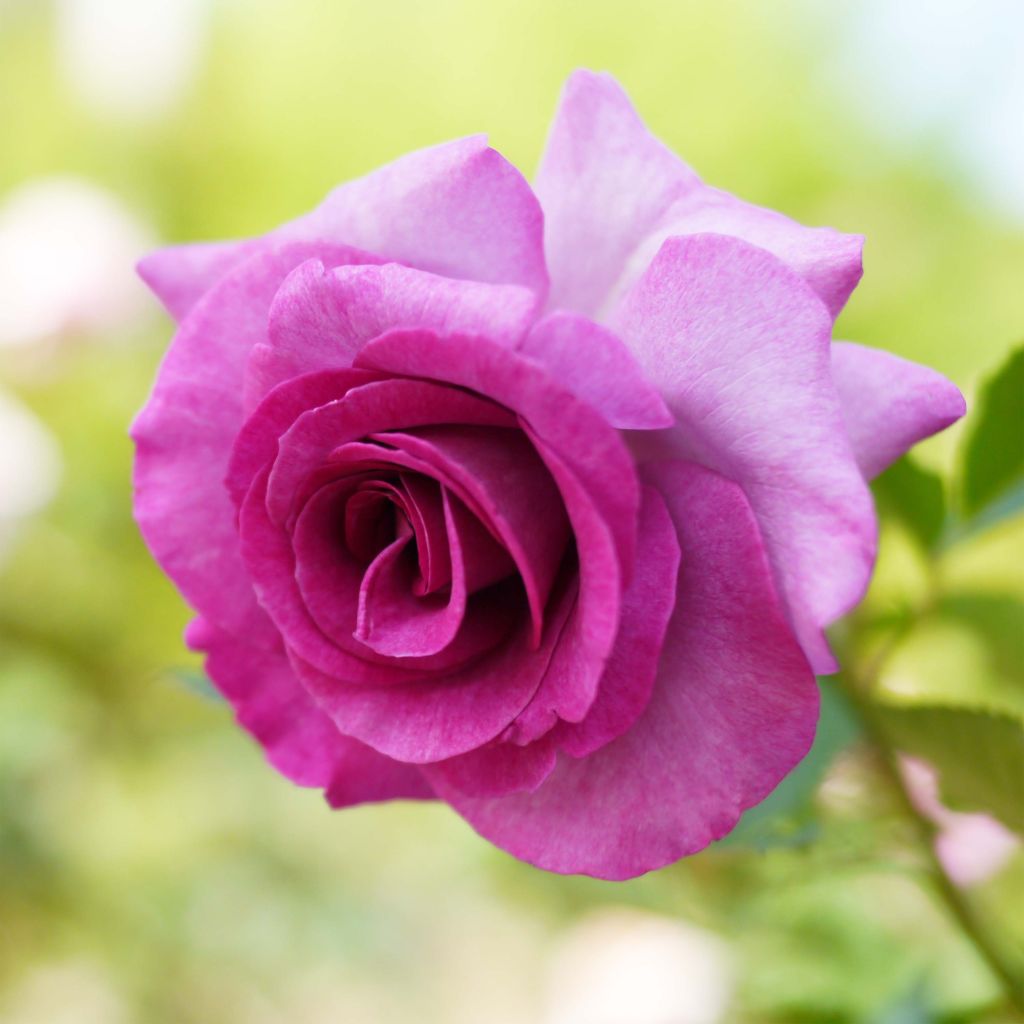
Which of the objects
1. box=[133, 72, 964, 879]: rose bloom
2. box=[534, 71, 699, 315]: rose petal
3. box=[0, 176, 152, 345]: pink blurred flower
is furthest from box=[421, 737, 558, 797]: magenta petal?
box=[0, 176, 152, 345]: pink blurred flower

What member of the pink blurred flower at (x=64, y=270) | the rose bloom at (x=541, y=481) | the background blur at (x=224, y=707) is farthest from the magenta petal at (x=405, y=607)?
the pink blurred flower at (x=64, y=270)

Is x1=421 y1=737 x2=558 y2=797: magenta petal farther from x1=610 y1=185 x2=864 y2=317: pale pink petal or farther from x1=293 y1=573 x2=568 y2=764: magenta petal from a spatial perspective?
x1=610 y1=185 x2=864 y2=317: pale pink petal

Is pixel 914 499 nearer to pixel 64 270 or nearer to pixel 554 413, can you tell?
pixel 554 413

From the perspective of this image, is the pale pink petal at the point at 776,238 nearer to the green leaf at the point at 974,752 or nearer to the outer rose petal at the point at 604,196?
the outer rose petal at the point at 604,196

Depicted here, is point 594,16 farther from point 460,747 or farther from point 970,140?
point 460,747

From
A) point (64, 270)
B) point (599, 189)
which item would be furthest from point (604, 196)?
point (64, 270)

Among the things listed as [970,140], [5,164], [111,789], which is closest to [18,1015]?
[111,789]
